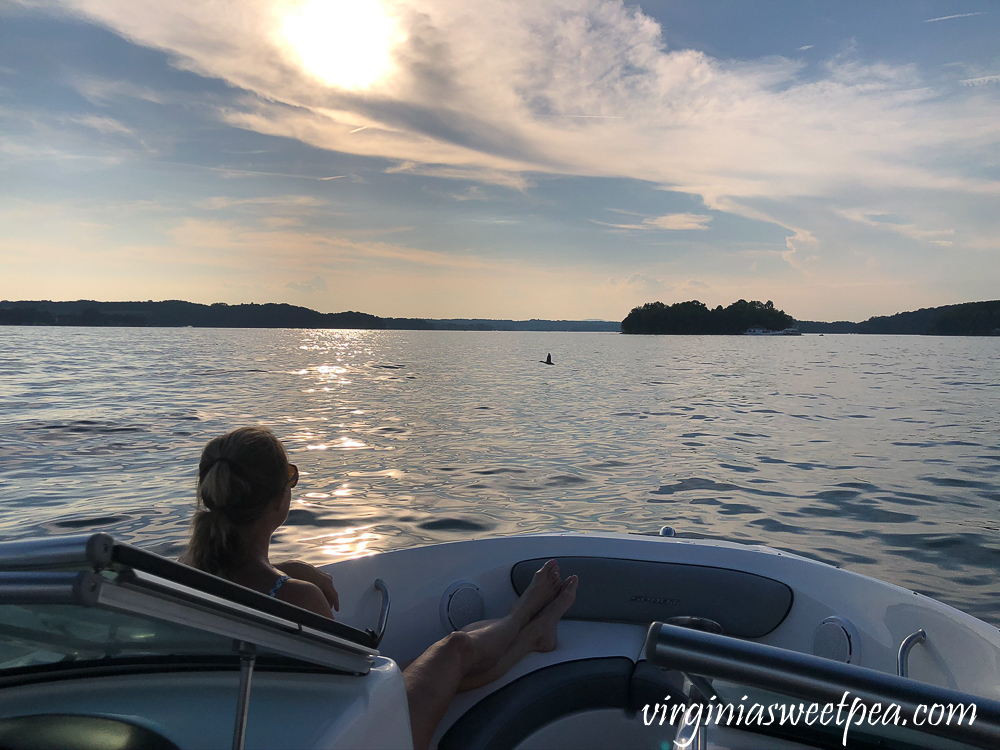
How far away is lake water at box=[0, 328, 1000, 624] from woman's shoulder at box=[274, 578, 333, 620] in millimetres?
3285

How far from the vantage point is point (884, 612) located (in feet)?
9.27

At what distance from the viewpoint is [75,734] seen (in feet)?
4.46

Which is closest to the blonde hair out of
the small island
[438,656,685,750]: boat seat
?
[438,656,685,750]: boat seat

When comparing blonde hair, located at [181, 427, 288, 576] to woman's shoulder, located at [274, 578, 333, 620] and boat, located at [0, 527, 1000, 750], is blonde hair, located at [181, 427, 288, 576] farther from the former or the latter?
boat, located at [0, 527, 1000, 750]

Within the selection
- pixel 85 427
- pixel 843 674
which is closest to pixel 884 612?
pixel 843 674

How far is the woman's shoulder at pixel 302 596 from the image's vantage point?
Result: 7.04 feet

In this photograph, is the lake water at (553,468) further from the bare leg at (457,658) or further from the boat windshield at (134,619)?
the boat windshield at (134,619)

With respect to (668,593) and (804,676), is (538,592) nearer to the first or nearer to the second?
(668,593)

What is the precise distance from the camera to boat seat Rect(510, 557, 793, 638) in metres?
3.07

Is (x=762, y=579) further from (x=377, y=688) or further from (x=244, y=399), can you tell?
(x=244, y=399)

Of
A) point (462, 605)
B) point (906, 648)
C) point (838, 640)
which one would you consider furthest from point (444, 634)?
point (906, 648)

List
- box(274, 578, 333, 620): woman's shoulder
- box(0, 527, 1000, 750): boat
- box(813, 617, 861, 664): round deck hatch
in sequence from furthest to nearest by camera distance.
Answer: box(813, 617, 861, 664): round deck hatch < box(274, 578, 333, 620): woman's shoulder < box(0, 527, 1000, 750): boat

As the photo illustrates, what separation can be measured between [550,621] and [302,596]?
4.18 feet

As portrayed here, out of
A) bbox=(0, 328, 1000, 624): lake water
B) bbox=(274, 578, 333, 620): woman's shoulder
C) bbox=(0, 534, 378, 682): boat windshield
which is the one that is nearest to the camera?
bbox=(0, 534, 378, 682): boat windshield
